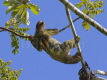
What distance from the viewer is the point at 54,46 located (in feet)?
32.6

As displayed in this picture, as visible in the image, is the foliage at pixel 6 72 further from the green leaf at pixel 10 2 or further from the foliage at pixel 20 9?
the green leaf at pixel 10 2

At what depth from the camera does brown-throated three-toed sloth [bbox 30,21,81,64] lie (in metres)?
→ 9.83

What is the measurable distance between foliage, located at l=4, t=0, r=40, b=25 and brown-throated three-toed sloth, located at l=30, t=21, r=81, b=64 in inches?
23.4

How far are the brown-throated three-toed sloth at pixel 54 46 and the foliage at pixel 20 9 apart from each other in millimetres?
595

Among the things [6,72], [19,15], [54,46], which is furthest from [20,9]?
[6,72]

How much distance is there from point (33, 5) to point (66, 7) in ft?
5.60

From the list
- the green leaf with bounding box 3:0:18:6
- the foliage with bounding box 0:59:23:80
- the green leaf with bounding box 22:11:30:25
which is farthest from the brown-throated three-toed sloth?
the foliage with bounding box 0:59:23:80

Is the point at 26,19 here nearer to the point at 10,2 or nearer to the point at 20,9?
the point at 20,9

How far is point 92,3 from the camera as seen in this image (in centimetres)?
974

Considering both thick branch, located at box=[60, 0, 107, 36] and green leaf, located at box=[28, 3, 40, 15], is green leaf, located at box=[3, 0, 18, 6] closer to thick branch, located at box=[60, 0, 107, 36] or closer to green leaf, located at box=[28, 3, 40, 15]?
green leaf, located at box=[28, 3, 40, 15]

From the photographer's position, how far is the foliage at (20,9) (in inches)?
390

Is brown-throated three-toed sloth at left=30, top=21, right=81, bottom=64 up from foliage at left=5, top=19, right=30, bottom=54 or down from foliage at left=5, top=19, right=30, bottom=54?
down

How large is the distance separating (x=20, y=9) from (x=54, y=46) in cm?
151

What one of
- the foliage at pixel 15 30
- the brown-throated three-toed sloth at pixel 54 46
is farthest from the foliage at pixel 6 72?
the brown-throated three-toed sloth at pixel 54 46
